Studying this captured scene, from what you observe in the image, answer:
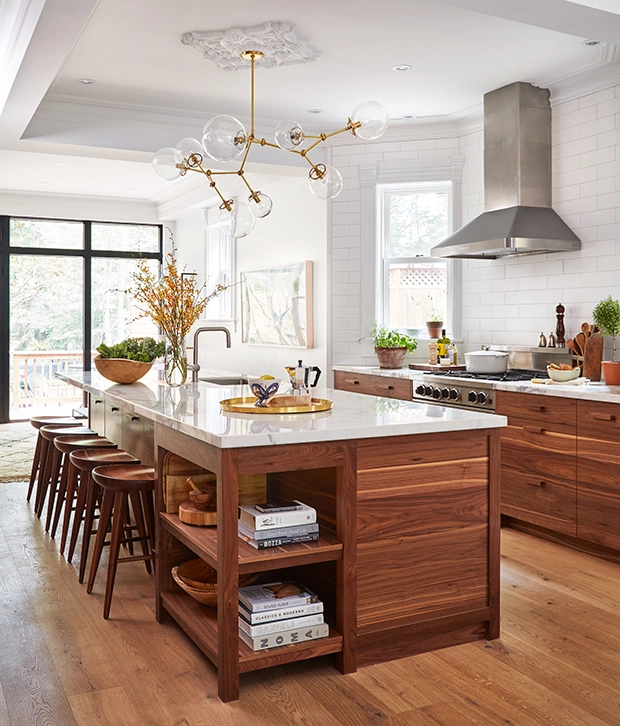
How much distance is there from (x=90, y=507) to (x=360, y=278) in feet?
11.3

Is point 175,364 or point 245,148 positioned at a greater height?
point 245,148

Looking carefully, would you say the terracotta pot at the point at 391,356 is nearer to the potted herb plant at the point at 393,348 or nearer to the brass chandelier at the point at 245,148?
the potted herb plant at the point at 393,348

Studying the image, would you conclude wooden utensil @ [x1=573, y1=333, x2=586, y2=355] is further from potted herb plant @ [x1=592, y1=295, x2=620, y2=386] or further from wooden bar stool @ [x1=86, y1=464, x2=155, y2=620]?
wooden bar stool @ [x1=86, y1=464, x2=155, y2=620]

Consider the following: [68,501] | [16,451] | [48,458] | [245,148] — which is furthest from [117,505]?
[16,451]

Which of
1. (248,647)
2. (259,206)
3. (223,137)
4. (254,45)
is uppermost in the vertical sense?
(254,45)

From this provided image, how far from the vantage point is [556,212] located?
5305 millimetres

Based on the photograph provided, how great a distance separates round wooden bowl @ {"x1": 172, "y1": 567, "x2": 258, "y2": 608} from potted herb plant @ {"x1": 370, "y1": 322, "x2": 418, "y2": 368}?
324 cm

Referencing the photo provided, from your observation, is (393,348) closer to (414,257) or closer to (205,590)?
(414,257)

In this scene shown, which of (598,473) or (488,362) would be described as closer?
(598,473)

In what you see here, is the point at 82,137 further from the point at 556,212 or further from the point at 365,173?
the point at 556,212

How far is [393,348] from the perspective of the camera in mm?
6031

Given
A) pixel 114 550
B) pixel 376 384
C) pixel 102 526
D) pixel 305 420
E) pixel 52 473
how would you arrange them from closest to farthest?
pixel 305 420
pixel 114 550
pixel 102 526
pixel 52 473
pixel 376 384

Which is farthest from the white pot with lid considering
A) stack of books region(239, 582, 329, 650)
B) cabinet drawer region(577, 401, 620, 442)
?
stack of books region(239, 582, 329, 650)

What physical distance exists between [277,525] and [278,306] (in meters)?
5.23
